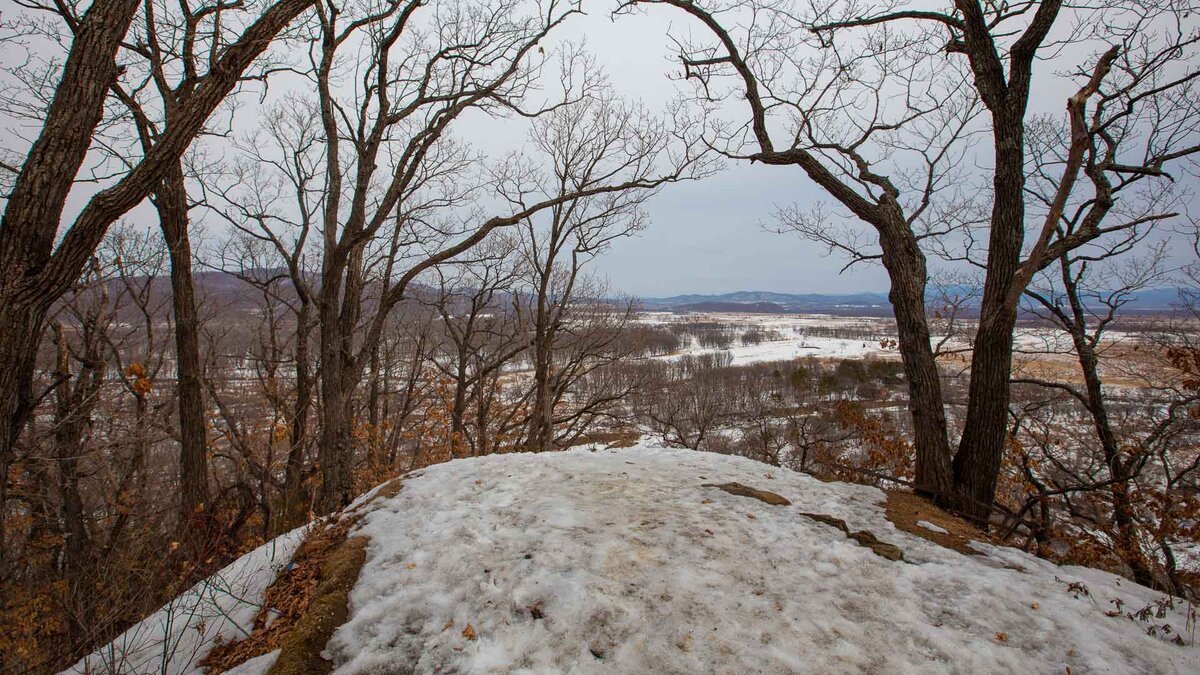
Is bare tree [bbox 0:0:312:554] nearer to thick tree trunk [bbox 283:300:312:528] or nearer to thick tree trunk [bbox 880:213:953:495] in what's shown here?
thick tree trunk [bbox 880:213:953:495]

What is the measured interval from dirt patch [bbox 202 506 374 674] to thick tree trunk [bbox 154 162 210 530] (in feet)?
15.2

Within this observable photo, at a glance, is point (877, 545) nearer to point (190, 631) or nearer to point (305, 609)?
point (305, 609)

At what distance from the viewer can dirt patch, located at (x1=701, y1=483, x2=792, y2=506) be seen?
155 inches

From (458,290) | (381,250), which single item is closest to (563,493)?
(381,250)

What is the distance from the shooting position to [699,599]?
98.8 inches

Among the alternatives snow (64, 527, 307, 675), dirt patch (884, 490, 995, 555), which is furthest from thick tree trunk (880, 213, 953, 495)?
snow (64, 527, 307, 675)

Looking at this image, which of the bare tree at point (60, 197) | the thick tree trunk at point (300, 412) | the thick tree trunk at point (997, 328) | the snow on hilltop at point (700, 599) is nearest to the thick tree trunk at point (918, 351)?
the thick tree trunk at point (997, 328)

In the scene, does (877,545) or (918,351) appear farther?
(918,351)

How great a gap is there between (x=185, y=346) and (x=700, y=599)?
7.37 m

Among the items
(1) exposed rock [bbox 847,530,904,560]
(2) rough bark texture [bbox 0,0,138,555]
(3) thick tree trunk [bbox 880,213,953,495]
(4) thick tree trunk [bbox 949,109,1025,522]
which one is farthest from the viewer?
(3) thick tree trunk [bbox 880,213,953,495]

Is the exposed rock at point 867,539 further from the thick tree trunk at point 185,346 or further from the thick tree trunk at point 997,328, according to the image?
the thick tree trunk at point 185,346

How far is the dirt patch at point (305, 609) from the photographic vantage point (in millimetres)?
2189

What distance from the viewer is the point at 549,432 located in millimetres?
14031

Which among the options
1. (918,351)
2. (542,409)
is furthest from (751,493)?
(542,409)
